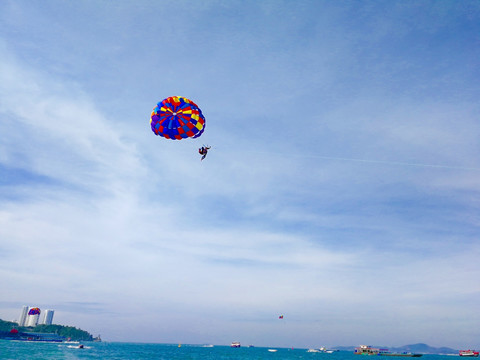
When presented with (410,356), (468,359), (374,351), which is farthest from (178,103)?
(468,359)

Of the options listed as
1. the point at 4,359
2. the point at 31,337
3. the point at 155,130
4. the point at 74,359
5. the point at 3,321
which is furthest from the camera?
the point at 3,321

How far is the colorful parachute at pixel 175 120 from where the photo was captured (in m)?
29.9

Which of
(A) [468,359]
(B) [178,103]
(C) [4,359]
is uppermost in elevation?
(B) [178,103]

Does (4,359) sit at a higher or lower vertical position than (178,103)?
lower

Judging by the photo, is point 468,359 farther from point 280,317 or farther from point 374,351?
point 280,317

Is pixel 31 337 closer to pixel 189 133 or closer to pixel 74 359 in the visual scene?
pixel 74 359

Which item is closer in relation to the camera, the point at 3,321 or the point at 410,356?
the point at 410,356

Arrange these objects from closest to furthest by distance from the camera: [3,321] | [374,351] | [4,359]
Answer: [4,359], [374,351], [3,321]

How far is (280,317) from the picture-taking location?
72812mm

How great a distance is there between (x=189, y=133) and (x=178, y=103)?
307 cm

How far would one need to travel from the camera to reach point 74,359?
233 ft

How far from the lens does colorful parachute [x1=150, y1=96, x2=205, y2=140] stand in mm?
29891

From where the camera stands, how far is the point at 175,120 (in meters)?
29.9

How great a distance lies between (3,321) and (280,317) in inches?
7413
